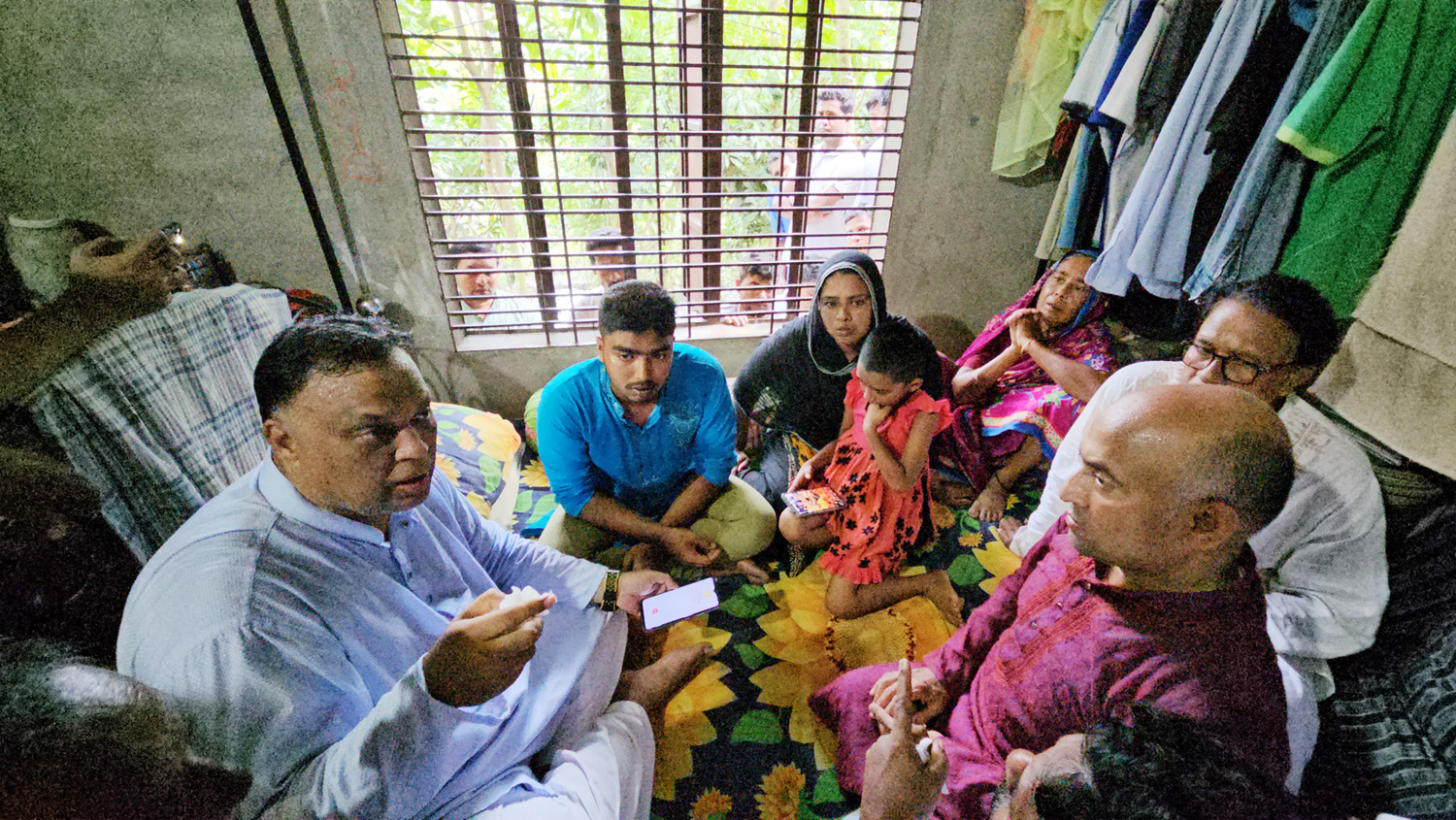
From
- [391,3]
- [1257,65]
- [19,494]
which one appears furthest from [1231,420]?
[391,3]

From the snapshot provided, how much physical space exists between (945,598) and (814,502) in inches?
26.7

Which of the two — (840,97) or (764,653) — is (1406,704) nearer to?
(764,653)

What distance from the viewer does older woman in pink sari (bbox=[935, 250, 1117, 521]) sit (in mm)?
2785

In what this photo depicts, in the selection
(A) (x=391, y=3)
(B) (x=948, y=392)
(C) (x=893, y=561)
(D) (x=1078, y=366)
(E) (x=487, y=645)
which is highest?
(A) (x=391, y=3)

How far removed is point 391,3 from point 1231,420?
3595mm

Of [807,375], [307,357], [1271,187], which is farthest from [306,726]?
[1271,187]

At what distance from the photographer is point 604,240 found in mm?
3248

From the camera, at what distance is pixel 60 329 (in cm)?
158

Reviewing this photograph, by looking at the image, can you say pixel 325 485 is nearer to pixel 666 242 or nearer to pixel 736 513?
pixel 736 513

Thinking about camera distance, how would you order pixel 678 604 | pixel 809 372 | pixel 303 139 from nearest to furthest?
pixel 678 604, pixel 303 139, pixel 809 372

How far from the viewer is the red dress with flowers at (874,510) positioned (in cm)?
219

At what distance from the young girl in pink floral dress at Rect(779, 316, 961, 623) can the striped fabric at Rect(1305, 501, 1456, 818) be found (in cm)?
110

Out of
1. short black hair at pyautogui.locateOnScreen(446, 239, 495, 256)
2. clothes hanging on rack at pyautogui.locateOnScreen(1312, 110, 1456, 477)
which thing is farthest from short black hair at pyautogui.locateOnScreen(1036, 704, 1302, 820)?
short black hair at pyautogui.locateOnScreen(446, 239, 495, 256)

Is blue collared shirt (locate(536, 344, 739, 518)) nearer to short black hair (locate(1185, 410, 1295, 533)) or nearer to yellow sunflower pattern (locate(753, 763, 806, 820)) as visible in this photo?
yellow sunflower pattern (locate(753, 763, 806, 820))
